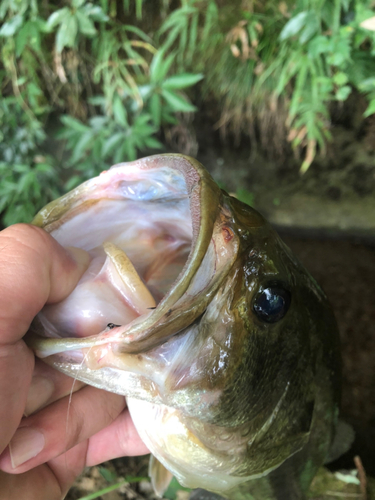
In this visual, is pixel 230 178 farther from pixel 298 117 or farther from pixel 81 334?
pixel 81 334

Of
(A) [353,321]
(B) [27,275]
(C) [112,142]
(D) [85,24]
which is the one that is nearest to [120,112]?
(C) [112,142]

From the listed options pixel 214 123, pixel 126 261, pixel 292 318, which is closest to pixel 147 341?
pixel 126 261

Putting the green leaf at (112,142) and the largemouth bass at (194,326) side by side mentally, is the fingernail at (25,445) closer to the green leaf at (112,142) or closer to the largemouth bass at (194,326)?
the largemouth bass at (194,326)

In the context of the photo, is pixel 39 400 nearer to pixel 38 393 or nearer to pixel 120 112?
pixel 38 393

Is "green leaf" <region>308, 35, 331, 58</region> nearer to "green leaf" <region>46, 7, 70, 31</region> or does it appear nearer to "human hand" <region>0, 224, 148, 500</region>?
"green leaf" <region>46, 7, 70, 31</region>

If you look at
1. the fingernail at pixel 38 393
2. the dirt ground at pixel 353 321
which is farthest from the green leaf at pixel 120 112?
the dirt ground at pixel 353 321

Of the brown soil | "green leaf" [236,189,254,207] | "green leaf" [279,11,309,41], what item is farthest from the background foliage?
"green leaf" [236,189,254,207]
